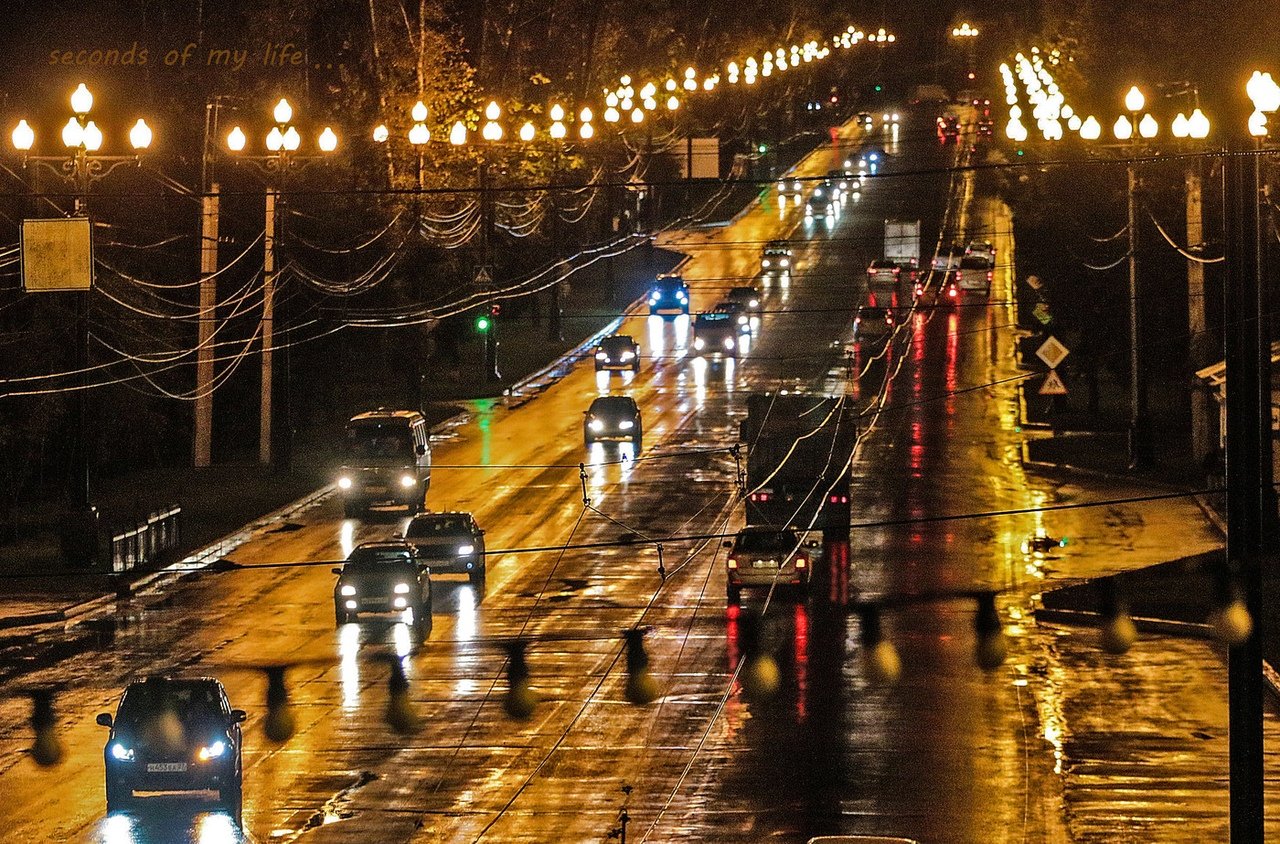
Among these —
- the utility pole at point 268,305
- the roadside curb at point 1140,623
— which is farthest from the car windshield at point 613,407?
the roadside curb at point 1140,623

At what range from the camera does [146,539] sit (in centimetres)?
4162

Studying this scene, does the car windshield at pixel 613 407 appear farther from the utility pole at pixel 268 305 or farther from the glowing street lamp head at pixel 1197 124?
the glowing street lamp head at pixel 1197 124

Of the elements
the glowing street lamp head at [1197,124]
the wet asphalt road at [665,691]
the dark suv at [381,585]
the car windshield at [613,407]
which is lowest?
the wet asphalt road at [665,691]

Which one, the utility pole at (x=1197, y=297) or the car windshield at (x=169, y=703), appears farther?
the utility pole at (x=1197, y=297)

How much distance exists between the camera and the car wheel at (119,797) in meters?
22.4

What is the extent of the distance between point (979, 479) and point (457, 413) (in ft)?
65.4

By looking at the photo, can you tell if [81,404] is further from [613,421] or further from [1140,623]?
[1140,623]

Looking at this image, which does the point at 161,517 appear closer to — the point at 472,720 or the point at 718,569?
the point at 718,569

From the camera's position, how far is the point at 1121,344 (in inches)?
2557

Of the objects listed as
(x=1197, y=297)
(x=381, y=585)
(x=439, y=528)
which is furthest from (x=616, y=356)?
(x=381, y=585)

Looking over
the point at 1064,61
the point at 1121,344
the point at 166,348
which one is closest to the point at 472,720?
the point at 166,348

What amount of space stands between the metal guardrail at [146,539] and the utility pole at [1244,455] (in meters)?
26.0

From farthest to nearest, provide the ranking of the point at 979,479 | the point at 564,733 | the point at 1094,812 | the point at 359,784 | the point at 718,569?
1. the point at 979,479
2. the point at 718,569
3. the point at 564,733
4. the point at 359,784
5. the point at 1094,812

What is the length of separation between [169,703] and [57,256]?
18468 millimetres
